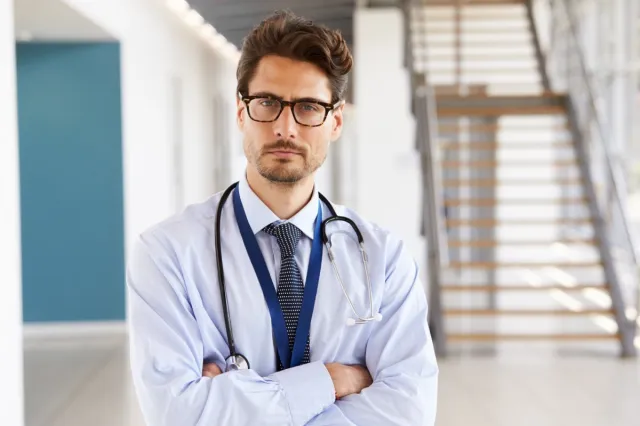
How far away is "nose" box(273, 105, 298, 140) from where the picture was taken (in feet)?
5.91

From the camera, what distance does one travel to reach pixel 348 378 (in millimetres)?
1941

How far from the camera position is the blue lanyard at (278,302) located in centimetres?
186

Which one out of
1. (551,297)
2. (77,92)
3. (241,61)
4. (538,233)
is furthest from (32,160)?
(538,233)

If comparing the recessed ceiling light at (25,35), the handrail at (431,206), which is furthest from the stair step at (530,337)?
the recessed ceiling light at (25,35)

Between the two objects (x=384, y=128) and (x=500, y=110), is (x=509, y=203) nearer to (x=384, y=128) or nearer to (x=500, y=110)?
(x=500, y=110)

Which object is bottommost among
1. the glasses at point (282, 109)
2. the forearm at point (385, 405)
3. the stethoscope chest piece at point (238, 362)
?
the forearm at point (385, 405)

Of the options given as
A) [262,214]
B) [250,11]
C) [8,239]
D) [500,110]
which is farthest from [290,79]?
[250,11]

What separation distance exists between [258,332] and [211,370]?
0.15 m

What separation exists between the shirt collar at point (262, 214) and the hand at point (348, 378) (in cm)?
33

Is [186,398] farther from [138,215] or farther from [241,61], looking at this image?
[138,215]

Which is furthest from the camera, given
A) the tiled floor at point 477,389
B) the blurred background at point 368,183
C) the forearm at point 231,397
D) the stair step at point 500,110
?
the stair step at point 500,110

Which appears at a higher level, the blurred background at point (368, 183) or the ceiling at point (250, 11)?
the ceiling at point (250, 11)

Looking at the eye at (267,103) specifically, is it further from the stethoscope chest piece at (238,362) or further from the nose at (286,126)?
the stethoscope chest piece at (238,362)

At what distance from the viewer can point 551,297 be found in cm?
1055
